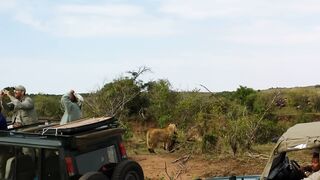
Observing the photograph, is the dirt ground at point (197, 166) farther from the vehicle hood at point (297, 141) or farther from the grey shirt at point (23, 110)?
the vehicle hood at point (297, 141)

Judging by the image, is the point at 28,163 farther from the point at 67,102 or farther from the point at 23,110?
the point at 23,110

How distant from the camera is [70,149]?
19.3 ft

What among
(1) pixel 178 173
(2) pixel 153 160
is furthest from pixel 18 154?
(2) pixel 153 160

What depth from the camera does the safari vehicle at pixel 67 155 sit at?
229 inches

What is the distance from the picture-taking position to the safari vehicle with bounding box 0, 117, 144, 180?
5.82 meters

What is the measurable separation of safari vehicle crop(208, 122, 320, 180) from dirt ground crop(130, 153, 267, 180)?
497 cm

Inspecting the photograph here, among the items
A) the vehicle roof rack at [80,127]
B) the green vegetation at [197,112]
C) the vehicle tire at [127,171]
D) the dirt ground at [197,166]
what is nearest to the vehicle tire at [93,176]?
the vehicle tire at [127,171]

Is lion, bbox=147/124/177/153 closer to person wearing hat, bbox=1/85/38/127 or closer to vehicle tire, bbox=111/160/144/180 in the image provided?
person wearing hat, bbox=1/85/38/127

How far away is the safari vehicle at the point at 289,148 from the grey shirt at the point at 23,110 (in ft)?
13.9

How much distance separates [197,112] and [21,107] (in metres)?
8.87

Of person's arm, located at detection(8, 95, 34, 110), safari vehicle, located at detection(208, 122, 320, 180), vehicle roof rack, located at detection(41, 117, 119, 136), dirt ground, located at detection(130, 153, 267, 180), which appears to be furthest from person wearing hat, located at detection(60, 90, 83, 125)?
safari vehicle, located at detection(208, 122, 320, 180)

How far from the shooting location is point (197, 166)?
40.3ft

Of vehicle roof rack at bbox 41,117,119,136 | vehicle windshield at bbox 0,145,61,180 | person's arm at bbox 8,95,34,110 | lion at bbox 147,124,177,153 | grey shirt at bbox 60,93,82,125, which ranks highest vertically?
person's arm at bbox 8,95,34,110

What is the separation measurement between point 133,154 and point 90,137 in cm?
859
